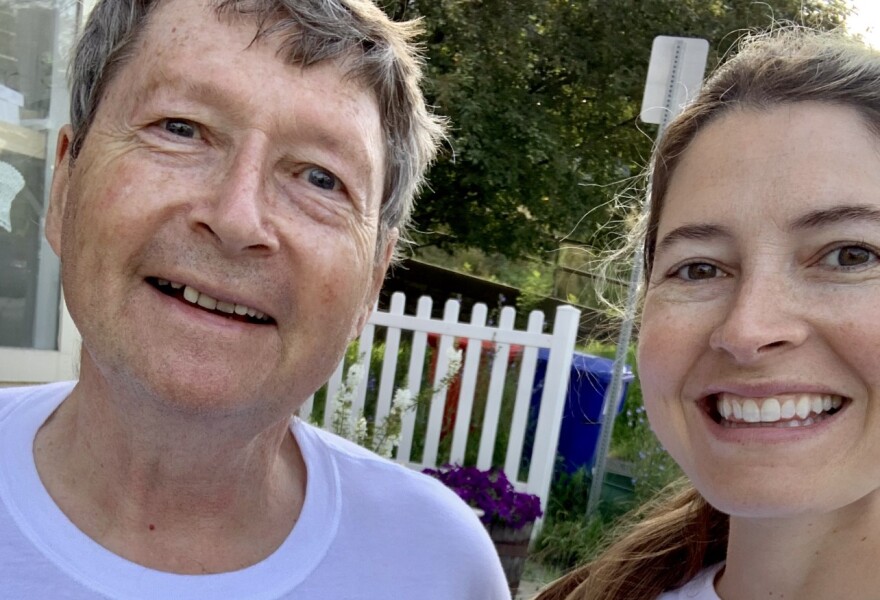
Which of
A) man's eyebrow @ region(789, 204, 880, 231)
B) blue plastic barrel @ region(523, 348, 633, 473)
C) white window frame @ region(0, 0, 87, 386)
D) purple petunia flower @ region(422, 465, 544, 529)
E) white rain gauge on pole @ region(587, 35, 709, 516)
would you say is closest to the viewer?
man's eyebrow @ region(789, 204, 880, 231)

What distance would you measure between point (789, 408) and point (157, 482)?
3.42 feet

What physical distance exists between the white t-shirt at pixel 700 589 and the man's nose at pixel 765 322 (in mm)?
558

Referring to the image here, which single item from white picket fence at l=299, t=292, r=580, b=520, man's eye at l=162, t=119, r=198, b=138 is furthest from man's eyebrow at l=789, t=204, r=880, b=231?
white picket fence at l=299, t=292, r=580, b=520

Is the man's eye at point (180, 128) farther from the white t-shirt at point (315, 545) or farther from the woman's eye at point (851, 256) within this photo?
the woman's eye at point (851, 256)

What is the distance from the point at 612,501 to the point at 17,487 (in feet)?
16.3

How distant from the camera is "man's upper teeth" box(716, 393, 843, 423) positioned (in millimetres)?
1274

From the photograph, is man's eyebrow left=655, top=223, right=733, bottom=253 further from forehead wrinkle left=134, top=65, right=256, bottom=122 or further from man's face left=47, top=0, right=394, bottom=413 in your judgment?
forehead wrinkle left=134, top=65, right=256, bottom=122

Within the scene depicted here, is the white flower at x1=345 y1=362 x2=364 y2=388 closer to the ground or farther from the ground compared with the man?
closer to the ground

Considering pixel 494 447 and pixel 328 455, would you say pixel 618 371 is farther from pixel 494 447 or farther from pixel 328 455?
pixel 328 455

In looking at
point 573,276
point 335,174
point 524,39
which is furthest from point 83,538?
point 573,276

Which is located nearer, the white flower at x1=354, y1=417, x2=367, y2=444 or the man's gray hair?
the man's gray hair

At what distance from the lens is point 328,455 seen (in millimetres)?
1654

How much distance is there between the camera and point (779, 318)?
4.12 feet

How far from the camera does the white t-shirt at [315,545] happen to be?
1.29m
